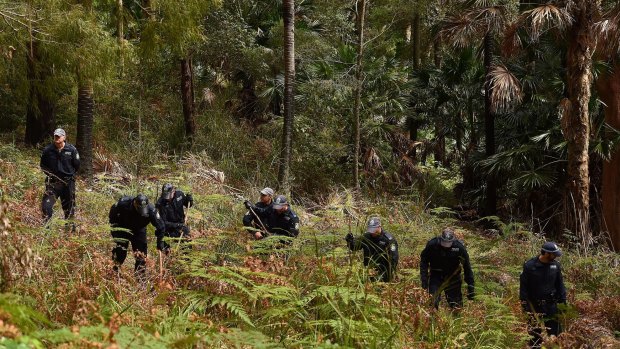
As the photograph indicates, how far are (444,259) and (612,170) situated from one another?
7.88 metres

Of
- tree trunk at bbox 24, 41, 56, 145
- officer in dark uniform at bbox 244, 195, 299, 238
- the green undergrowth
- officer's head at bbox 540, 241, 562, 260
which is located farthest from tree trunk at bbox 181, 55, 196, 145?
officer's head at bbox 540, 241, 562, 260

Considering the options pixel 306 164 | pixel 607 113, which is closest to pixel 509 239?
pixel 607 113

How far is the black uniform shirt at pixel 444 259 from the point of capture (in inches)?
300

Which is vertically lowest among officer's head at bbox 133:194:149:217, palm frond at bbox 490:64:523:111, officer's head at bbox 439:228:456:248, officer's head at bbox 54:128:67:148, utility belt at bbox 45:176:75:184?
officer's head at bbox 439:228:456:248

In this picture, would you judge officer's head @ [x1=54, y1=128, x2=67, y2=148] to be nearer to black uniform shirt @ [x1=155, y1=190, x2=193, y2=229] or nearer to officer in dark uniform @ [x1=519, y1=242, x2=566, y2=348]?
black uniform shirt @ [x1=155, y1=190, x2=193, y2=229]

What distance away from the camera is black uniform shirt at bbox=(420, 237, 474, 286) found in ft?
25.0

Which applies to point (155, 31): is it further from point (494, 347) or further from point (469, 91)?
point (494, 347)

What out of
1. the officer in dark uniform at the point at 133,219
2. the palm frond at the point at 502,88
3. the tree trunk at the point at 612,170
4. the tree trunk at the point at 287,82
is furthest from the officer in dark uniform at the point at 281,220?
the tree trunk at the point at 612,170

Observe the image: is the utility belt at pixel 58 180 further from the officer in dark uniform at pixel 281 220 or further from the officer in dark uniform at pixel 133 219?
the officer in dark uniform at pixel 281 220

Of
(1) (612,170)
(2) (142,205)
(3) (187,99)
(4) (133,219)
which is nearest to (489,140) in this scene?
(1) (612,170)

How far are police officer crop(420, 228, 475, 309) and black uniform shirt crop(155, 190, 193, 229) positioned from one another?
3394 mm

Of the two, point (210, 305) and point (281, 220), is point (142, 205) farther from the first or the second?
point (210, 305)

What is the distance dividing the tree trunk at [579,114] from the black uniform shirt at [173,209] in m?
7.47

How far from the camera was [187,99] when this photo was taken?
19.0 meters
